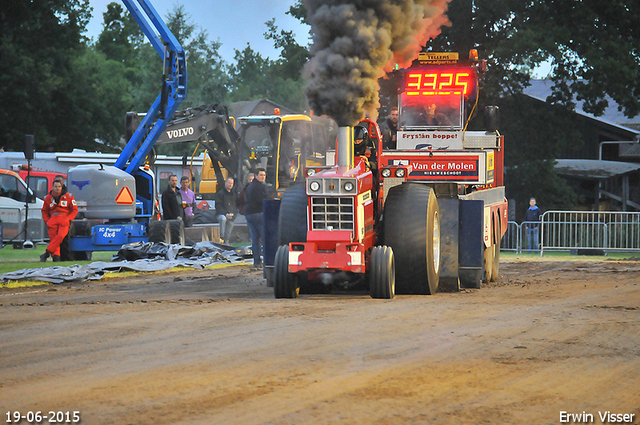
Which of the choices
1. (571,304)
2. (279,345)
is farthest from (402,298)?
(279,345)

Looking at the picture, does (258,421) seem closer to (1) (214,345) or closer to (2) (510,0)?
(1) (214,345)

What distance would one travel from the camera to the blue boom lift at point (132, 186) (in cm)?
1920

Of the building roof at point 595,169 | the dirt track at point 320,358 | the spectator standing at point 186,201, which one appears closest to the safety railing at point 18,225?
the spectator standing at point 186,201

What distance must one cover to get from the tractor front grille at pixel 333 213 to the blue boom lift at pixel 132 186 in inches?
356

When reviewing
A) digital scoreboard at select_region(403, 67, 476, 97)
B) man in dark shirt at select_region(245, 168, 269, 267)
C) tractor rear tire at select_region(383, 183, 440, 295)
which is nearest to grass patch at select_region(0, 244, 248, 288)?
man in dark shirt at select_region(245, 168, 269, 267)

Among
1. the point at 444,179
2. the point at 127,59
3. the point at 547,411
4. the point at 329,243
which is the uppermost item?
the point at 127,59

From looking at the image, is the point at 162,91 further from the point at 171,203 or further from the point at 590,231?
the point at 590,231

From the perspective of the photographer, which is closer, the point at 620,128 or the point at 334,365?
the point at 334,365

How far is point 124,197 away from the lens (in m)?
19.3

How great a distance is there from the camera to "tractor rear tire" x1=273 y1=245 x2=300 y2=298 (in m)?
11.3

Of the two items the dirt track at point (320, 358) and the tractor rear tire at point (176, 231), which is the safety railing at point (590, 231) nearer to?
the tractor rear tire at point (176, 231)

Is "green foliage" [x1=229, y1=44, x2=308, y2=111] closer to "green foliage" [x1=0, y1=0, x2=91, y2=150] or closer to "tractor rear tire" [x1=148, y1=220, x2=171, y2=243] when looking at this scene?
"green foliage" [x1=0, y1=0, x2=91, y2=150]

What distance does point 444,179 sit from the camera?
13719 millimetres

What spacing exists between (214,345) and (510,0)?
1100 inches
